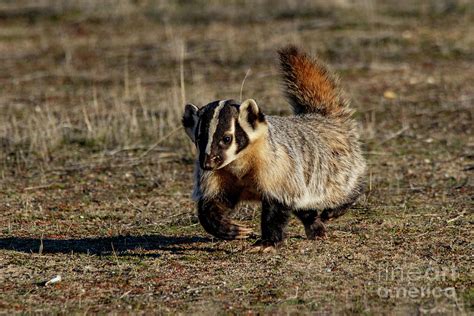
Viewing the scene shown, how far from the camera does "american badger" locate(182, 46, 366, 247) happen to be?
749 centimetres

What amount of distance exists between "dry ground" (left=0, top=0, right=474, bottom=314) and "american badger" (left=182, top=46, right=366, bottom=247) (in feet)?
0.95

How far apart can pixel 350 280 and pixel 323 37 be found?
498 inches

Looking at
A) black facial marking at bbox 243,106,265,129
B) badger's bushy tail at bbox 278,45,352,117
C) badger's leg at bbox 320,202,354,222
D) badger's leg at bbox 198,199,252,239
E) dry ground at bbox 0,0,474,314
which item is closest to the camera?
dry ground at bbox 0,0,474,314

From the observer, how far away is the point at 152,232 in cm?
892

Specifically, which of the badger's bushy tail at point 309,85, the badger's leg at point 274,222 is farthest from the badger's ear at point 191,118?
the badger's bushy tail at point 309,85

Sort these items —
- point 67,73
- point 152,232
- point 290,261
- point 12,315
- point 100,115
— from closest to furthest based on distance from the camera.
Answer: point 12,315
point 290,261
point 152,232
point 100,115
point 67,73

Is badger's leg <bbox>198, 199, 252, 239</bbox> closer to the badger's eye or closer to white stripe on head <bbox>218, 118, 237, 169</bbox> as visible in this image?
white stripe on head <bbox>218, 118, 237, 169</bbox>

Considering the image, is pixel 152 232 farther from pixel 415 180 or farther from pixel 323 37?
pixel 323 37

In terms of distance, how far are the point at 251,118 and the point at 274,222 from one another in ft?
2.92

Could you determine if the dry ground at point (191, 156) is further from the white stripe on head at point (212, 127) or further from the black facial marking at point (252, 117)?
the black facial marking at point (252, 117)

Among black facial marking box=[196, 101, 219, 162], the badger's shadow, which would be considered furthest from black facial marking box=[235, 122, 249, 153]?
the badger's shadow

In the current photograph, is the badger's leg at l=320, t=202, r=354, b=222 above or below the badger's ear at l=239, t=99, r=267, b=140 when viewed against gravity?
below

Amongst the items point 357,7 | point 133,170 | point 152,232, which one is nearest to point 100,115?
point 133,170

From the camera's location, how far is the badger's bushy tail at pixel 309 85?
30.7 feet
